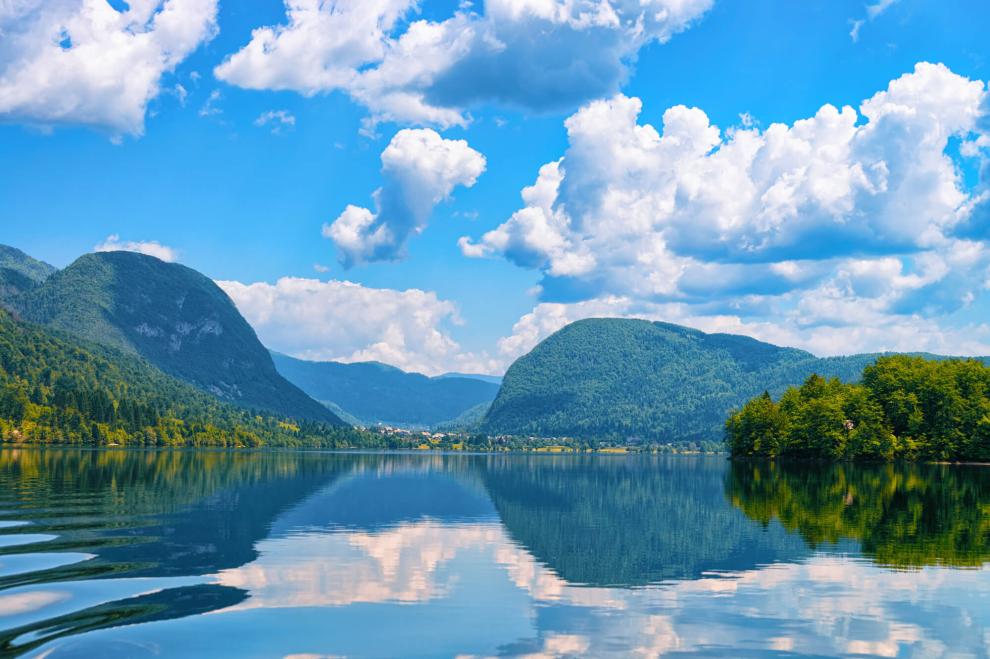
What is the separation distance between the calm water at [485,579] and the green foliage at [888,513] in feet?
1.14

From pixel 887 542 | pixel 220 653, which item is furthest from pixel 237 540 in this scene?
pixel 887 542

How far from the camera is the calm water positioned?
2702 cm

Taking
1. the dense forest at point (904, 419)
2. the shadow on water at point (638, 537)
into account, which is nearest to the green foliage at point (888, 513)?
the shadow on water at point (638, 537)

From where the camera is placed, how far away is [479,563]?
43312 millimetres

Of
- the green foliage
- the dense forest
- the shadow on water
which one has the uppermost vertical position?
the dense forest

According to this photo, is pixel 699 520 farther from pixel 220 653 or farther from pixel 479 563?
pixel 220 653

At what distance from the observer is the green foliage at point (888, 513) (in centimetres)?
4619

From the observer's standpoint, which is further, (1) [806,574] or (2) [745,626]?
(1) [806,574]

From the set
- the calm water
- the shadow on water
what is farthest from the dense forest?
the calm water

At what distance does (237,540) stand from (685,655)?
3075 cm

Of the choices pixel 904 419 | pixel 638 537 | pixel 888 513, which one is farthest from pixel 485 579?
pixel 904 419

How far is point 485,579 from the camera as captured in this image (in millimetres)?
38562

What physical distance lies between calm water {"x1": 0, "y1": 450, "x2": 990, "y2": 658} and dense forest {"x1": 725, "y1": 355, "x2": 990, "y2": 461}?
113 metres

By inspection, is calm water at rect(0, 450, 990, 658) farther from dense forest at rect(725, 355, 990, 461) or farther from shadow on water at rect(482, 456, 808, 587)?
dense forest at rect(725, 355, 990, 461)
